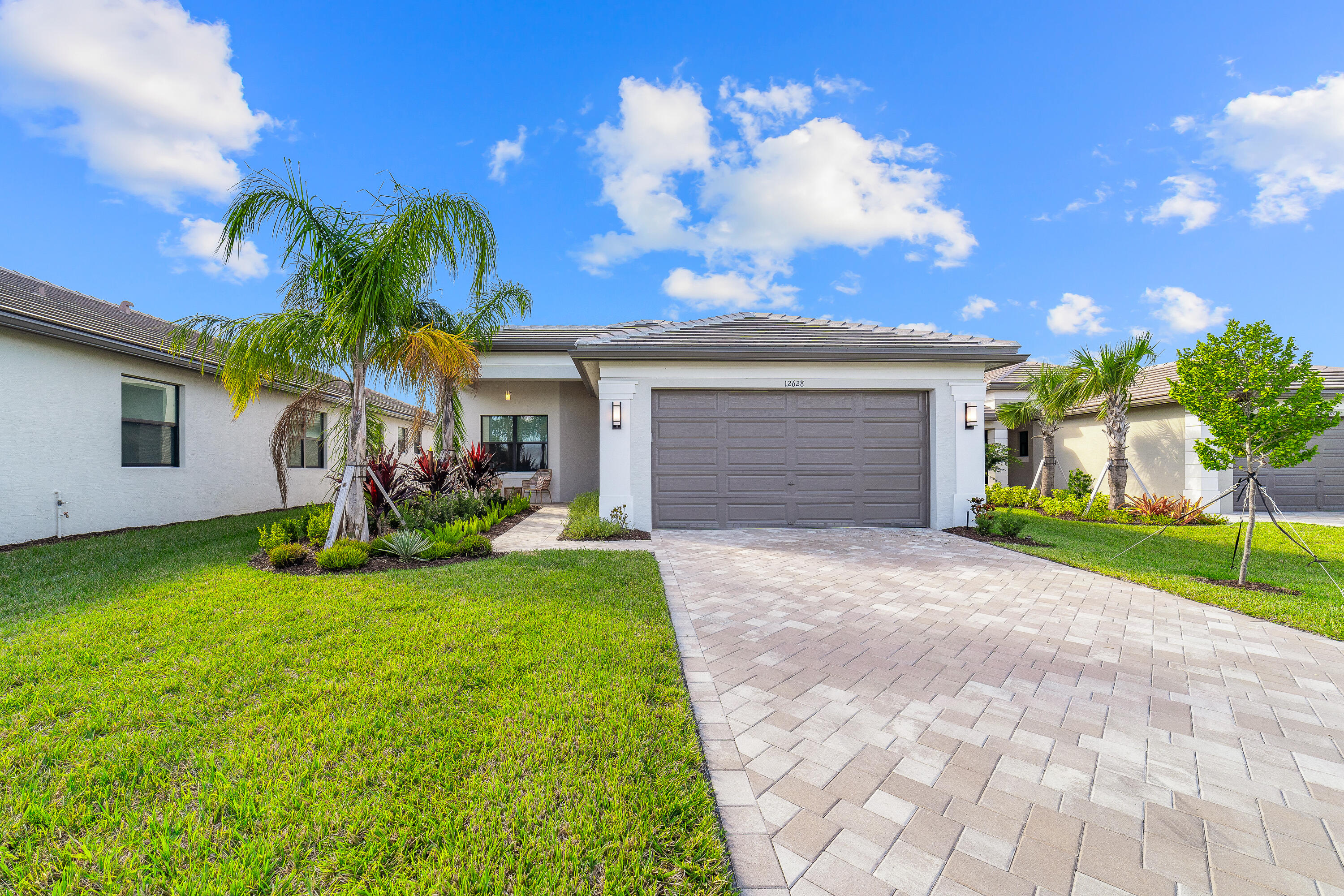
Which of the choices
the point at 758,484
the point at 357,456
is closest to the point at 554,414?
the point at 758,484

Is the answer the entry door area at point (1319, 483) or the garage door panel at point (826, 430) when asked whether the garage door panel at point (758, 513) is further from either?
the entry door area at point (1319, 483)

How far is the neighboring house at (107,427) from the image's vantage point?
23.7 ft

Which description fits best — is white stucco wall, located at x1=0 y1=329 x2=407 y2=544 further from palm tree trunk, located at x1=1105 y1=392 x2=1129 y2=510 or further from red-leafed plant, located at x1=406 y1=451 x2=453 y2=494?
palm tree trunk, located at x1=1105 y1=392 x2=1129 y2=510

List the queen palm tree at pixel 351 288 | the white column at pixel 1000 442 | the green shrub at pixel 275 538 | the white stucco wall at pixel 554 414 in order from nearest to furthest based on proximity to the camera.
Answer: the queen palm tree at pixel 351 288 < the green shrub at pixel 275 538 < the white stucco wall at pixel 554 414 < the white column at pixel 1000 442

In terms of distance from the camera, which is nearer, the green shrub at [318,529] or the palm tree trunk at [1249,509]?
the palm tree trunk at [1249,509]

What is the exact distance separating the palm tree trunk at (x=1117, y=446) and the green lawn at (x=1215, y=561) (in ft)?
4.16

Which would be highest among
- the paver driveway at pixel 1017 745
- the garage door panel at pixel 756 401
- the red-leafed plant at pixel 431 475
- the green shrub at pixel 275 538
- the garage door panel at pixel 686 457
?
the garage door panel at pixel 756 401

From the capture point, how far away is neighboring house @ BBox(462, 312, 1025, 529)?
29.0 feet

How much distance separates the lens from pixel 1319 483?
12.3 meters

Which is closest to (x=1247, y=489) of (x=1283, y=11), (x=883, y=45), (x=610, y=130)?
(x=1283, y=11)

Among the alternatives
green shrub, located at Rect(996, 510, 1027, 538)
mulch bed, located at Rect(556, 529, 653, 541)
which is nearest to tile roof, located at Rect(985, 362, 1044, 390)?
green shrub, located at Rect(996, 510, 1027, 538)

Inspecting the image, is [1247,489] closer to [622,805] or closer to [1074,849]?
[1074,849]

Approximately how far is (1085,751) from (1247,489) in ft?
17.7

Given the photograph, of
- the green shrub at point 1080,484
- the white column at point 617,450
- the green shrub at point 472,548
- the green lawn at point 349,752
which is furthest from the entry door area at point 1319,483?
the green shrub at point 472,548
